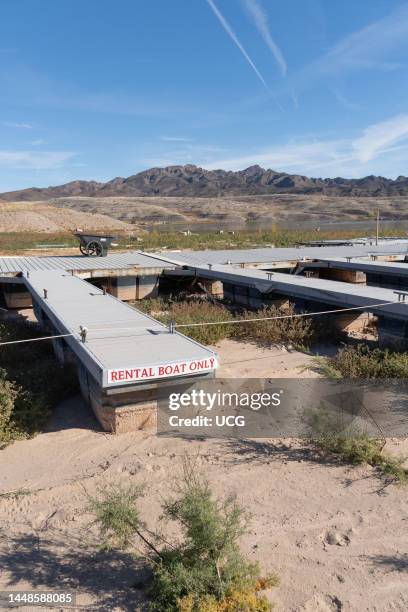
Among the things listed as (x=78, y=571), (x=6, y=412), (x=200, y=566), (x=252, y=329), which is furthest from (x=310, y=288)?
(x=78, y=571)

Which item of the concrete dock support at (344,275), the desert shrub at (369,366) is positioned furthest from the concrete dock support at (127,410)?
the concrete dock support at (344,275)

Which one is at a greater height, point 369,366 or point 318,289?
point 318,289

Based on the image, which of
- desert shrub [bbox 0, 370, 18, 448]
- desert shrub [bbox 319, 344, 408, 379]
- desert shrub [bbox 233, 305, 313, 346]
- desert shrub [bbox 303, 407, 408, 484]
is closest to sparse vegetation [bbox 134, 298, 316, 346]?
desert shrub [bbox 233, 305, 313, 346]

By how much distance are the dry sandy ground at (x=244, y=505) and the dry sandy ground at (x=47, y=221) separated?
204ft

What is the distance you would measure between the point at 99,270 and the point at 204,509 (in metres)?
13.5

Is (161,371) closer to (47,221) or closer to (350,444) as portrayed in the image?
(350,444)

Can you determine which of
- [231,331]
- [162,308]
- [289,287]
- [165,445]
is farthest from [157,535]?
[162,308]

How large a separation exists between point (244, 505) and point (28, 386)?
4.75 metres

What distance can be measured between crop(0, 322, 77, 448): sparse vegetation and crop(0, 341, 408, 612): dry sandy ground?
0.31 metres

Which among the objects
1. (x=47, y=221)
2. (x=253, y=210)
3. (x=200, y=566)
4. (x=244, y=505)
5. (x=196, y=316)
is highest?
(x=253, y=210)

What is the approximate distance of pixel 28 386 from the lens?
8492 millimetres

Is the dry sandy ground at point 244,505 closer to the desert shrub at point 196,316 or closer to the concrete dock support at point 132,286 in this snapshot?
the desert shrub at point 196,316

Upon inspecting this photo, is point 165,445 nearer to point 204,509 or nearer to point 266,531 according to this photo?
point 266,531

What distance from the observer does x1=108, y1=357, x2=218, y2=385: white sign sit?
6.50m
